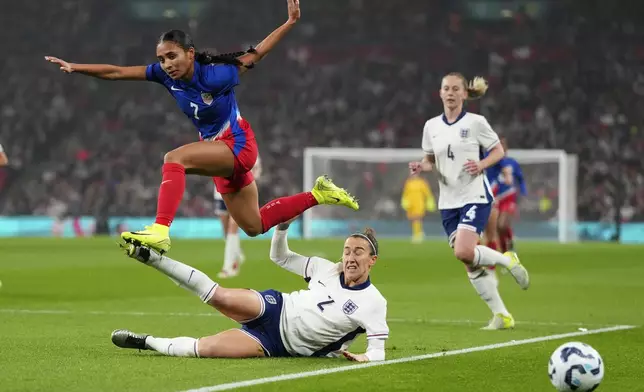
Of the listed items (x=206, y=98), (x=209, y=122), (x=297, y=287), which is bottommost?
(x=297, y=287)

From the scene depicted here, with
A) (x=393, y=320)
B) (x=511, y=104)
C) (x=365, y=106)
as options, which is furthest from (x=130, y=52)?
(x=393, y=320)

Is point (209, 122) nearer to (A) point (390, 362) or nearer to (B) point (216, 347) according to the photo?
(B) point (216, 347)

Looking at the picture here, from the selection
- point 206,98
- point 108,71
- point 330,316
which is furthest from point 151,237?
point 108,71

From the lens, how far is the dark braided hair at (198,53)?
328 inches

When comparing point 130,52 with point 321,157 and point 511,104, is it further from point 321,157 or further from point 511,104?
point 511,104

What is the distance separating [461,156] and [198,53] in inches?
122

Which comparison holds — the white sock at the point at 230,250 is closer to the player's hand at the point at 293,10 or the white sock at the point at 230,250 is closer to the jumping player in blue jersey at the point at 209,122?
the jumping player in blue jersey at the point at 209,122

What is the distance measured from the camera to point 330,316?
24.8ft

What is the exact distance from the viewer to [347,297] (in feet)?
24.9

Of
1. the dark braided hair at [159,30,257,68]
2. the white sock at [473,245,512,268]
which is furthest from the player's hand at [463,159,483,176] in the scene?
the dark braided hair at [159,30,257,68]

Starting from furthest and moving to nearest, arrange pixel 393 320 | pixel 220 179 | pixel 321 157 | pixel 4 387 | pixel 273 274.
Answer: pixel 321 157, pixel 273 274, pixel 393 320, pixel 220 179, pixel 4 387

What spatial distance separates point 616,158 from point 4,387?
99.5 feet

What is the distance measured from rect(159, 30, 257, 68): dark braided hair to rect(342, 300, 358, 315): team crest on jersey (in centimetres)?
218

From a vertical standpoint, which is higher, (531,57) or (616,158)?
(531,57)
